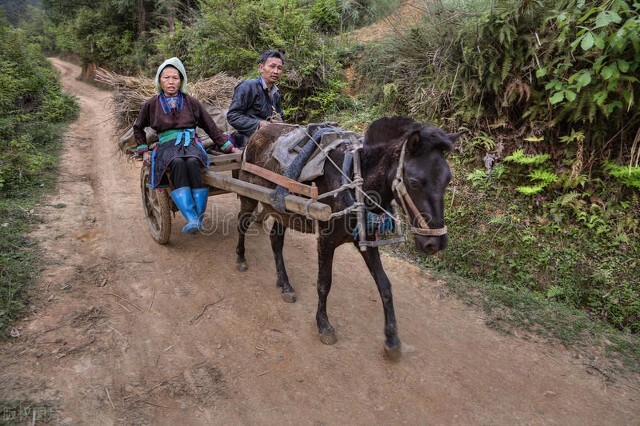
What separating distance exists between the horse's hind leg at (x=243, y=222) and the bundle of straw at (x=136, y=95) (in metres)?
2.42

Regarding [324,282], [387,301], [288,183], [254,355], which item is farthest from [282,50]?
[254,355]

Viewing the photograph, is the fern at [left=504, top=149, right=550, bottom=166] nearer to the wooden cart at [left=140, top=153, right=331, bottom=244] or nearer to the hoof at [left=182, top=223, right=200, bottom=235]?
the wooden cart at [left=140, top=153, right=331, bottom=244]

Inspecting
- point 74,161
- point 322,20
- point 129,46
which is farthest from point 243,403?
point 129,46

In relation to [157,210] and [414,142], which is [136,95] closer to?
[157,210]

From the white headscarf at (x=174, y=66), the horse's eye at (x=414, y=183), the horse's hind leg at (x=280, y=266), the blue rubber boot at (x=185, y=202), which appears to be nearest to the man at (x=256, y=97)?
the white headscarf at (x=174, y=66)

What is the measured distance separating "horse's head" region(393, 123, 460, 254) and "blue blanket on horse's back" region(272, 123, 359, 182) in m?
0.82

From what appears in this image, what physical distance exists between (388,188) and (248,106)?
2758 mm

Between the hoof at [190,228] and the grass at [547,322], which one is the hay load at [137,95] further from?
the grass at [547,322]

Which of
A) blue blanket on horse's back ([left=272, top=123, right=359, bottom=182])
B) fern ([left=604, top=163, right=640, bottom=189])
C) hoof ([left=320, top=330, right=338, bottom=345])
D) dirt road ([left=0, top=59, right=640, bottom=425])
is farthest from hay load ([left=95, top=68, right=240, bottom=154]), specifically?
fern ([left=604, top=163, right=640, bottom=189])

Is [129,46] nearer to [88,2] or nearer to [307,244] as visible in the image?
[88,2]

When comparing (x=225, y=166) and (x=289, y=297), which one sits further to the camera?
(x=225, y=166)

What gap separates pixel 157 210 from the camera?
5207mm

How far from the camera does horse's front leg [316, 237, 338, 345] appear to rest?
3428 millimetres

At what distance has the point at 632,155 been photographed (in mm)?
4500
